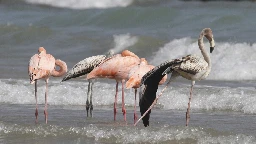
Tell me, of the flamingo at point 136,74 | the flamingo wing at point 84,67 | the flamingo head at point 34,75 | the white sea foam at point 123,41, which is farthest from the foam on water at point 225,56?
the flamingo head at point 34,75

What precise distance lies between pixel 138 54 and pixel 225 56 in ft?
8.81

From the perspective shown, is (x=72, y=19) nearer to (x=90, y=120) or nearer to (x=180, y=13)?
(x=180, y=13)

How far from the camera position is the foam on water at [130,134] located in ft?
29.6

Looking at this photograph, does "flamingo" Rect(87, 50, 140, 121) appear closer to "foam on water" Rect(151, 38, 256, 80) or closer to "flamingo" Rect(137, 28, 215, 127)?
"flamingo" Rect(137, 28, 215, 127)

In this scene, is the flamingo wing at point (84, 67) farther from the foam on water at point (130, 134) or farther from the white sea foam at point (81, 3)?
the white sea foam at point (81, 3)

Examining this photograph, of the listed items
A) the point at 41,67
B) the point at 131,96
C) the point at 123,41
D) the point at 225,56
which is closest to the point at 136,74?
the point at 41,67

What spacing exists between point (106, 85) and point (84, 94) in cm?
87

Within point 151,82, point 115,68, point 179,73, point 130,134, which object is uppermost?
point 115,68

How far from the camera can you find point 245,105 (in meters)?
12.4

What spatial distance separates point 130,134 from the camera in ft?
30.3

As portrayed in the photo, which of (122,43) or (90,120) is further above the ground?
(122,43)

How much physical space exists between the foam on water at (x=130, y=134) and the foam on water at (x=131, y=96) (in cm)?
312

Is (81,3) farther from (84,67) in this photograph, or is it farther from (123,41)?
(84,67)

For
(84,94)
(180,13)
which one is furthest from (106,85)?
(180,13)
